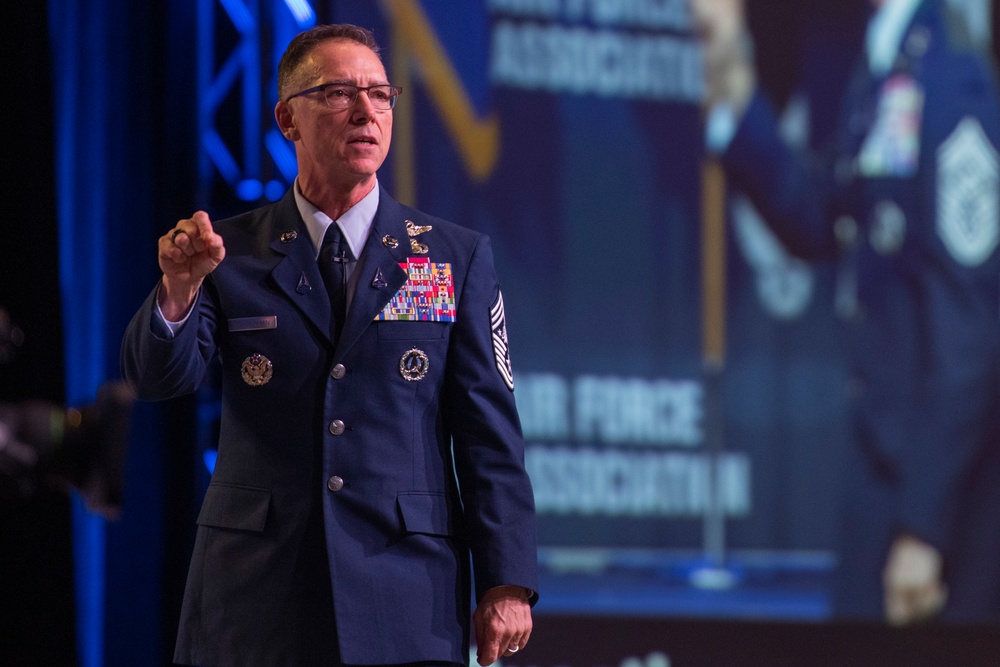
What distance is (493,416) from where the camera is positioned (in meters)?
1.85

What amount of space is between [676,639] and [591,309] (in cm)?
116

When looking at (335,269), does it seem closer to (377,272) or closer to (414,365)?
(377,272)

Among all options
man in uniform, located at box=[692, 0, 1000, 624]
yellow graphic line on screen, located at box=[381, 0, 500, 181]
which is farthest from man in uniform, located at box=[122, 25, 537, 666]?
man in uniform, located at box=[692, 0, 1000, 624]

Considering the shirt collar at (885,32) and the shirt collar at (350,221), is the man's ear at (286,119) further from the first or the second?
the shirt collar at (885,32)

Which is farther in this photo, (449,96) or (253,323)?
(449,96)

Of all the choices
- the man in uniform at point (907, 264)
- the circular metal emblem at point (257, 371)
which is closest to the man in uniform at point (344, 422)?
the circular metal emblem at point (257, 371)

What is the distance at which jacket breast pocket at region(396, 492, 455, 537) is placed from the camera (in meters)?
1.79

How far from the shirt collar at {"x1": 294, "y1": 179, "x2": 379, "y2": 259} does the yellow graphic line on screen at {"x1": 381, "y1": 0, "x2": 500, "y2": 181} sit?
7.96ft

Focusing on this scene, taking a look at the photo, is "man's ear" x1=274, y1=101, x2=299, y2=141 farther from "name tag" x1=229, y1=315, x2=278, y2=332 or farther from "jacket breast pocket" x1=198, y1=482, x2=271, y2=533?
"jacket breast pocket" x1=198, y1=482, x2=271, y2=533

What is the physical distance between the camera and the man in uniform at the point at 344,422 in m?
1.75

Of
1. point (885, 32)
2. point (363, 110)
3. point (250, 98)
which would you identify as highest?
point (885, 32)

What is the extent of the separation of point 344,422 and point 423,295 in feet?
0.75

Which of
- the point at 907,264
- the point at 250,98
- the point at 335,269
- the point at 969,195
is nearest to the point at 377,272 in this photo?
the point at 335,269

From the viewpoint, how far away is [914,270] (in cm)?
446
